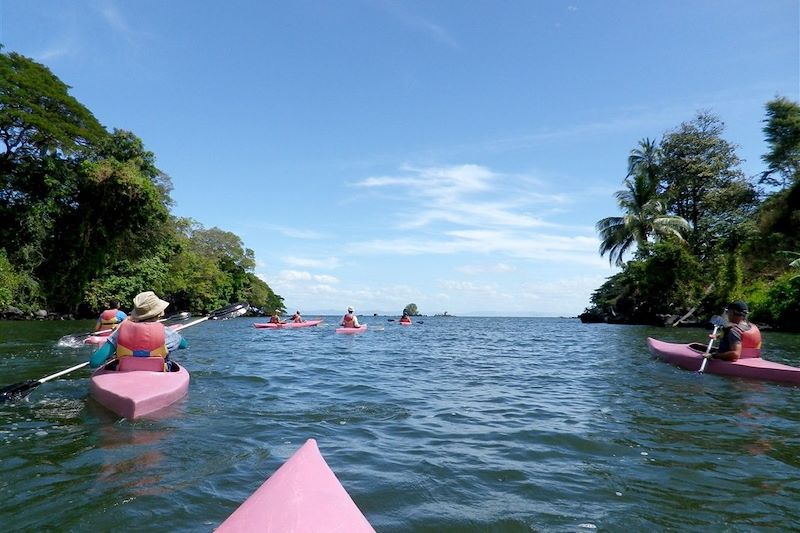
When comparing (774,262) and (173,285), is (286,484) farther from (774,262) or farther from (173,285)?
(173,285)

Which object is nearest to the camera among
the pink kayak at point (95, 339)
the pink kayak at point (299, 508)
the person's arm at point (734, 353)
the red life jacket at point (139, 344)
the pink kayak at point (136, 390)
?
the pink kayak at point (299, 508)

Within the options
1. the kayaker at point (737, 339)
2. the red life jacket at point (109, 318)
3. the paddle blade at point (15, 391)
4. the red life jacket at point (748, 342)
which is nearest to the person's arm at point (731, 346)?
the kayaker at point (737, 339)

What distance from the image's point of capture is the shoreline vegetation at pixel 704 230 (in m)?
25.8

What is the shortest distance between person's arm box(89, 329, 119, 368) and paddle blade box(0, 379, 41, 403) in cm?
73

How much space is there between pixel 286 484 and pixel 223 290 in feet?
155

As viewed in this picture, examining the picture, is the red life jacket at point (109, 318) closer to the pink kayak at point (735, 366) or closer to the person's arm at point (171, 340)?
the person's arm at point (171, 340)

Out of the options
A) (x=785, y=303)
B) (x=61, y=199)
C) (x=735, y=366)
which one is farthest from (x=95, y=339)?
(x=785, y=303)

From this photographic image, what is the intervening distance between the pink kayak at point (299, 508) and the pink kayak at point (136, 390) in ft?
11.7

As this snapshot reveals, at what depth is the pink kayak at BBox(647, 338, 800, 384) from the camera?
8.27m

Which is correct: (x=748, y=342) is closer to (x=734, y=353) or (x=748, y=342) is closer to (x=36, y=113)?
(x=734, y=353)

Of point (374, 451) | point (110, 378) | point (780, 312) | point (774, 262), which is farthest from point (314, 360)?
point (774, 262)

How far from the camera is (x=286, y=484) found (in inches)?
99.0

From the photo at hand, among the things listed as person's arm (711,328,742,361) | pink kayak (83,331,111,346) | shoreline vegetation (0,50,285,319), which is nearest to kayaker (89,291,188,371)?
pink kayak (83,331,111,346)

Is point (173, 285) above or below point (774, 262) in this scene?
below
